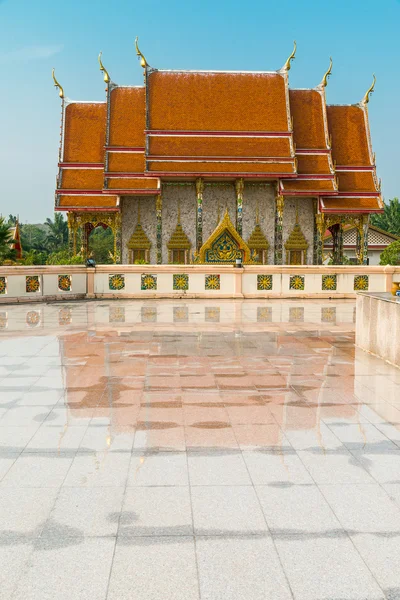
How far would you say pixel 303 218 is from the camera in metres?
29.9

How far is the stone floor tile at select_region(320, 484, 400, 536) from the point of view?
3652mm

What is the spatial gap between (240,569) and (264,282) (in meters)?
18.1

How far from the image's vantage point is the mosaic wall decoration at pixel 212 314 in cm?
1445

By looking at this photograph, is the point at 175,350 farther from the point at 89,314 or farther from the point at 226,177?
the point at 226,177

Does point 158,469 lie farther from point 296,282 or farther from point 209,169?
point 209,169

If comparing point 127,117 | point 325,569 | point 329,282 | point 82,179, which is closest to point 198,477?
point 325,569

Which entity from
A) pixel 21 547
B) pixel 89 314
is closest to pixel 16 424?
pixel 21 547

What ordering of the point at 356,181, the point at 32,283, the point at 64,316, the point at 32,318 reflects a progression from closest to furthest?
1. the point at 32,318
2. the point at 64,316
3. the point at 32,283
4. the point at 356,181

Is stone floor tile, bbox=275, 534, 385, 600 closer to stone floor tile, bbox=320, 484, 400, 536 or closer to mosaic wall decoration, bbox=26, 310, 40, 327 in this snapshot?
stone floor tile, bbox=320, 484, 400, 536

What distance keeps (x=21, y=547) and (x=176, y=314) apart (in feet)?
40.7

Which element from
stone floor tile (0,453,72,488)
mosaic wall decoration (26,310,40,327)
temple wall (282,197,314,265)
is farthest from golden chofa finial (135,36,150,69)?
stone floor tile (0,453,72,488)

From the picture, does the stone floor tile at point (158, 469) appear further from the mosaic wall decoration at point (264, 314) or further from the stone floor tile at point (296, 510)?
the mosaic wall decoration at point (264, 314)

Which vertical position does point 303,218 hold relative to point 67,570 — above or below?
above

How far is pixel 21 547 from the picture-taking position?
133 inches
